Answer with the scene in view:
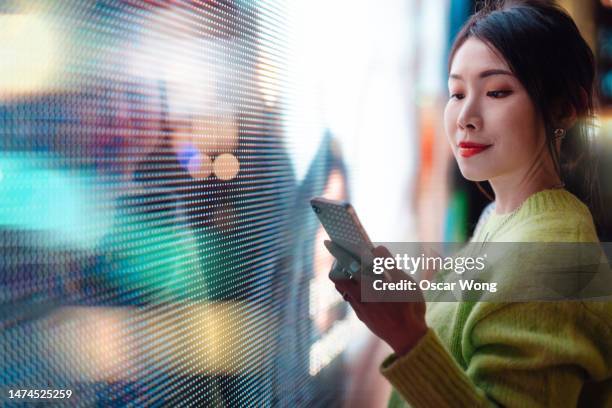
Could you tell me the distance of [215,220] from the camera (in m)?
1.02

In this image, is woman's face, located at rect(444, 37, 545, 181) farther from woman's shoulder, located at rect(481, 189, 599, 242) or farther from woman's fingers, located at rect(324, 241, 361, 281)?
woman's fingers, located at rect(324, 241, 361, 281)

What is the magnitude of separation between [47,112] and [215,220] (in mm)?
399

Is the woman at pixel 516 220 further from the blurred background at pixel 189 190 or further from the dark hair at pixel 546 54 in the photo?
the blurred background at pixel 189 190

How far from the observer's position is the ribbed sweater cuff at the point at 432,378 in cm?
75

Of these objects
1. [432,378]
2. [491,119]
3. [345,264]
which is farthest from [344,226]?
[491,119]

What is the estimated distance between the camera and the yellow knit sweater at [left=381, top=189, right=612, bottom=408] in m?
0.74

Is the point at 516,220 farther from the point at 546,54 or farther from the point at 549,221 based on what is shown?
the point at 546,54

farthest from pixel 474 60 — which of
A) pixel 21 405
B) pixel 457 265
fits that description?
pixel 21 405

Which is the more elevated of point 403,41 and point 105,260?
point 403,41

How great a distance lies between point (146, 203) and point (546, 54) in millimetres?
643

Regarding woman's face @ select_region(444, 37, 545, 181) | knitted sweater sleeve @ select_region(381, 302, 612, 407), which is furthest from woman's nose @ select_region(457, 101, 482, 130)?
knitted sweater sleeve @ select_region(381, 302, 612, 407)

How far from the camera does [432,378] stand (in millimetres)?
759

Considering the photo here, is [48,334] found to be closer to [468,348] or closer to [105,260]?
[105,260]

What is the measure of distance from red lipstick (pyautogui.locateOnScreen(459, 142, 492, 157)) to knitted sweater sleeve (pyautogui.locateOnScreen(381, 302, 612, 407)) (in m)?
0.31
